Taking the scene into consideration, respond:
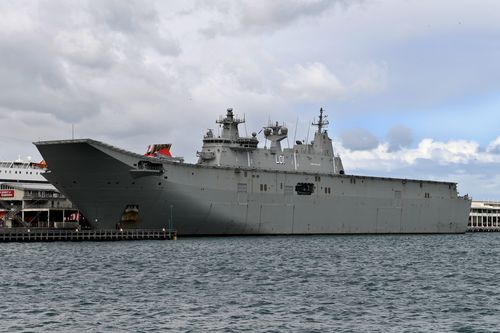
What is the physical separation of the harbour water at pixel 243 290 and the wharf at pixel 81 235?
16.8ft

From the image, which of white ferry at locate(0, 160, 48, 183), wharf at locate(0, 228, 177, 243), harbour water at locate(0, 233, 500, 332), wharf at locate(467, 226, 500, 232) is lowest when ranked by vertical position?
wharf at locate(467, 226, 500, 232)

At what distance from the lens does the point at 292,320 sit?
67.9 feet

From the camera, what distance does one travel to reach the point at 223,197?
52.2 metres

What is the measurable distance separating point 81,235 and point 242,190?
476 inches

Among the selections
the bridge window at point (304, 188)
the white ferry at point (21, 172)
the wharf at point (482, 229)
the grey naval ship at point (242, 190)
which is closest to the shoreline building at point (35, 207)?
the white ferry at point (21, 172)

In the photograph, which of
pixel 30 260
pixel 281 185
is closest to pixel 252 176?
pixel 281 185

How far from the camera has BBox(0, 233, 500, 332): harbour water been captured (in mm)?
20328

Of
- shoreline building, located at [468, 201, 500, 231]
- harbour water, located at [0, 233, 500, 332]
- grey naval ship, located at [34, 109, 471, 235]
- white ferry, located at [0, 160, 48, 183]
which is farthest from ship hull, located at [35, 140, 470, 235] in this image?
shoreline building, located at [468, 201, 500, 231]

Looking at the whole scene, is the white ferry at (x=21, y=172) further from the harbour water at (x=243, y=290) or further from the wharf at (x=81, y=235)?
the harbour water at (x=243, y=290)

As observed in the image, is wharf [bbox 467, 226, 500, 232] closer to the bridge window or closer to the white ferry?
the bridge window

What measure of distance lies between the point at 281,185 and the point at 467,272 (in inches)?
974

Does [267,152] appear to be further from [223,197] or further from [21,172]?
[21,172]

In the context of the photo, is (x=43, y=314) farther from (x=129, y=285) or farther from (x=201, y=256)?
(x=201, y=256)

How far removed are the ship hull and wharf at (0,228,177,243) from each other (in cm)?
73
